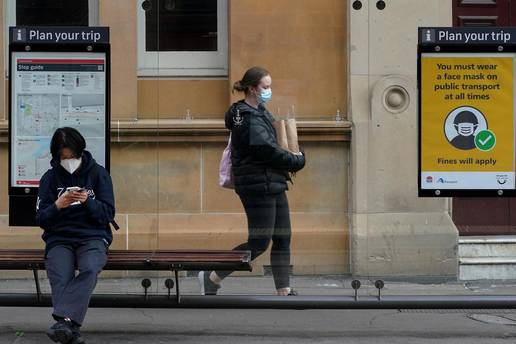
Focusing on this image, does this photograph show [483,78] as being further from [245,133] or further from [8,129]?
[8,129]

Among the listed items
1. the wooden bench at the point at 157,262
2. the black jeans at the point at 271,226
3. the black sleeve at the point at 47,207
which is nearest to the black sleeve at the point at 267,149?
the black jeans at the point at 271,226

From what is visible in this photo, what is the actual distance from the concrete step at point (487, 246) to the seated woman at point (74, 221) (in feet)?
9.53

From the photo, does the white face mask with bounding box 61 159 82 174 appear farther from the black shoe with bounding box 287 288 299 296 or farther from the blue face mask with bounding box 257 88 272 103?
the black shoe with bounding box 287 288 299 296

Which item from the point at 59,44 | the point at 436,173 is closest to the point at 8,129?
the point at 59,44

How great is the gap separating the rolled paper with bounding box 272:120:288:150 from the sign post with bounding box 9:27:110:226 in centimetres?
124

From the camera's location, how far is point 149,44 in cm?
725

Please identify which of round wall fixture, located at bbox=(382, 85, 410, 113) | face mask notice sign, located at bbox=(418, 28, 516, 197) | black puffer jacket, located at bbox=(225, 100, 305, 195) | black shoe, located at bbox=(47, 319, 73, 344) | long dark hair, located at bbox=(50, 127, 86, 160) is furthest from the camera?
round wall fixture, located at bbox=(382, 85, 410, 113)

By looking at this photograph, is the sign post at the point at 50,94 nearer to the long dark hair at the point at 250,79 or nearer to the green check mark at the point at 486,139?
the long dark hair at the point at 250,79

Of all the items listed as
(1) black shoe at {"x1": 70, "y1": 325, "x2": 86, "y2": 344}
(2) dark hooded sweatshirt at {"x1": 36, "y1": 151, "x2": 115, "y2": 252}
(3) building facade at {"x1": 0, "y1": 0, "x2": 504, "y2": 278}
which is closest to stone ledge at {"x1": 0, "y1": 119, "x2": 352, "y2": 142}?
(3) building facade at {"x1": 0, "y1": 0, "x2": 504, "y2": 278}

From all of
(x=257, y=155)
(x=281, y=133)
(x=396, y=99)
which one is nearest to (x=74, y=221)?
(x=257, y=155)

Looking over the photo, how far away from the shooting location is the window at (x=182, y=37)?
7.24 meters

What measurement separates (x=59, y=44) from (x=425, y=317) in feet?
11.4

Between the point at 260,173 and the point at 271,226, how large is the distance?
1.37 feet

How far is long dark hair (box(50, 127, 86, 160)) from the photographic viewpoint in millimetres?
6172
